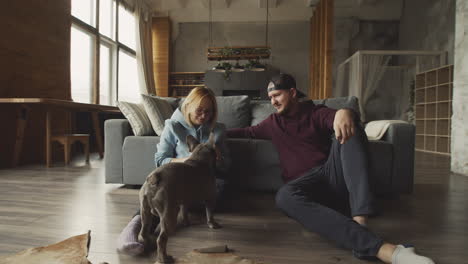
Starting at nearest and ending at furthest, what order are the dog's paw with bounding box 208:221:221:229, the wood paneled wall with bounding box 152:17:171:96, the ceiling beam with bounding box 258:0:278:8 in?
the dog's paw with bounding box 208:221:221:229 → the ceiling beam with bounding box 258:0:278:8 → the wood paneled wall with bounding box 152:17:171:96

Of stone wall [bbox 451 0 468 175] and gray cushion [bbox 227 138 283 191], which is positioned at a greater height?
stone wall [bbox 451 0 468 175]

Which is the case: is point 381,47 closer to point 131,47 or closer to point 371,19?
point 371,19

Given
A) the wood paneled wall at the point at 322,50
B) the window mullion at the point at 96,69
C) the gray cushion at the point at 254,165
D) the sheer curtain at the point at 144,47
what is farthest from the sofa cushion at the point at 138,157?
the sheer curtain at the point at 144,47

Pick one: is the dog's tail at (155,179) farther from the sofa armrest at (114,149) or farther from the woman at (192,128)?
the sofa armrest at (114,149)

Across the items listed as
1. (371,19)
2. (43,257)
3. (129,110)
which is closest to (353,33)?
(371,19)

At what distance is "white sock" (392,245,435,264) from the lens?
3.48 ft

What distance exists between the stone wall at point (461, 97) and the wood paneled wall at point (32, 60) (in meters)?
5.41

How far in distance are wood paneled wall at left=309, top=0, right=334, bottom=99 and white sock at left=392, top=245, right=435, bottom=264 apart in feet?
18.7

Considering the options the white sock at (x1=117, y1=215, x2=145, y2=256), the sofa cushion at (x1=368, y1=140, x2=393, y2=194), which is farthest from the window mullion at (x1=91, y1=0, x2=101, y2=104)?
the sofa cushion at (x1=368, y1=140, x2=393, y2=194)

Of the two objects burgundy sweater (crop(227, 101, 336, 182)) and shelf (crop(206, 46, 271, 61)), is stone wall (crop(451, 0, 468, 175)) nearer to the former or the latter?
burgundy sweater (crop(227, 101, 336, 182))

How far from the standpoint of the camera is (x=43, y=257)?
1.19 m

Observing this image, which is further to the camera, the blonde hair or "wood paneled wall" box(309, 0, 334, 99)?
"wood paneled wall" box(309, 0, 334, 99)

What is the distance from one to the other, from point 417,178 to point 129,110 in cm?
301

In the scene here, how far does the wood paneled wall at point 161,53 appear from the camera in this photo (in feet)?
29.3
